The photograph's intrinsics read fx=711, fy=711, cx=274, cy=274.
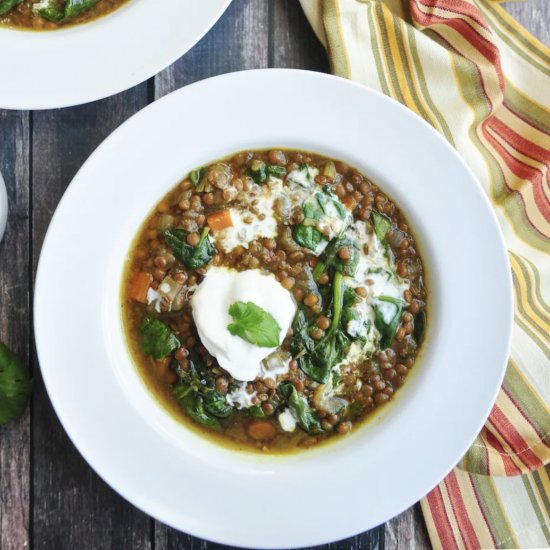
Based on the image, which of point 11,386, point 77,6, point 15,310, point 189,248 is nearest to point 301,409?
point 189,248

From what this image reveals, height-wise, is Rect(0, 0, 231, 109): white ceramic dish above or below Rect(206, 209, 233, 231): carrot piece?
above

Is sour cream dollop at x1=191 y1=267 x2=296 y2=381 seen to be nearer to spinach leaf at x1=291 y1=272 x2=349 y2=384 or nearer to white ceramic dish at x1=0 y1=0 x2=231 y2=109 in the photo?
spinach leaf at x1=291 y1=272 x2=349 y2=384

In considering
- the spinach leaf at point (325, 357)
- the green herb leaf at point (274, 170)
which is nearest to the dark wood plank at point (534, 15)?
the green herb leaf at point (274, 170)

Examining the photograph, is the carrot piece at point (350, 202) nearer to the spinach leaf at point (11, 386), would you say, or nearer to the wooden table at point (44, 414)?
the wooden table at point (44, 414)

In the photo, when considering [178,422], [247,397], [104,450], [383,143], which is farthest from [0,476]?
[383,143]

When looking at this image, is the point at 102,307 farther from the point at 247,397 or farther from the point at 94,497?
the point at 94,497

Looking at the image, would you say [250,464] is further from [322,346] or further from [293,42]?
[293,42]

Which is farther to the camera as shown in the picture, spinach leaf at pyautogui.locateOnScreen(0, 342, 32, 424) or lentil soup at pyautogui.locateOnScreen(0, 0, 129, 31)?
lentil soup at pyautogui.locateOnScreen(0, 0, 129, 31)

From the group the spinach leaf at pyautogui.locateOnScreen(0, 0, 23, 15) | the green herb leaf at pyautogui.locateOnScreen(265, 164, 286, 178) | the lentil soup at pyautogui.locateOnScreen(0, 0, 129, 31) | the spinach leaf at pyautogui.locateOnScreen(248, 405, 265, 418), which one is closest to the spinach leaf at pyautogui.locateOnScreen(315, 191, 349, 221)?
the green herb leaf at pyautogui.locateOnScreen(265, 164, 286, 178)
